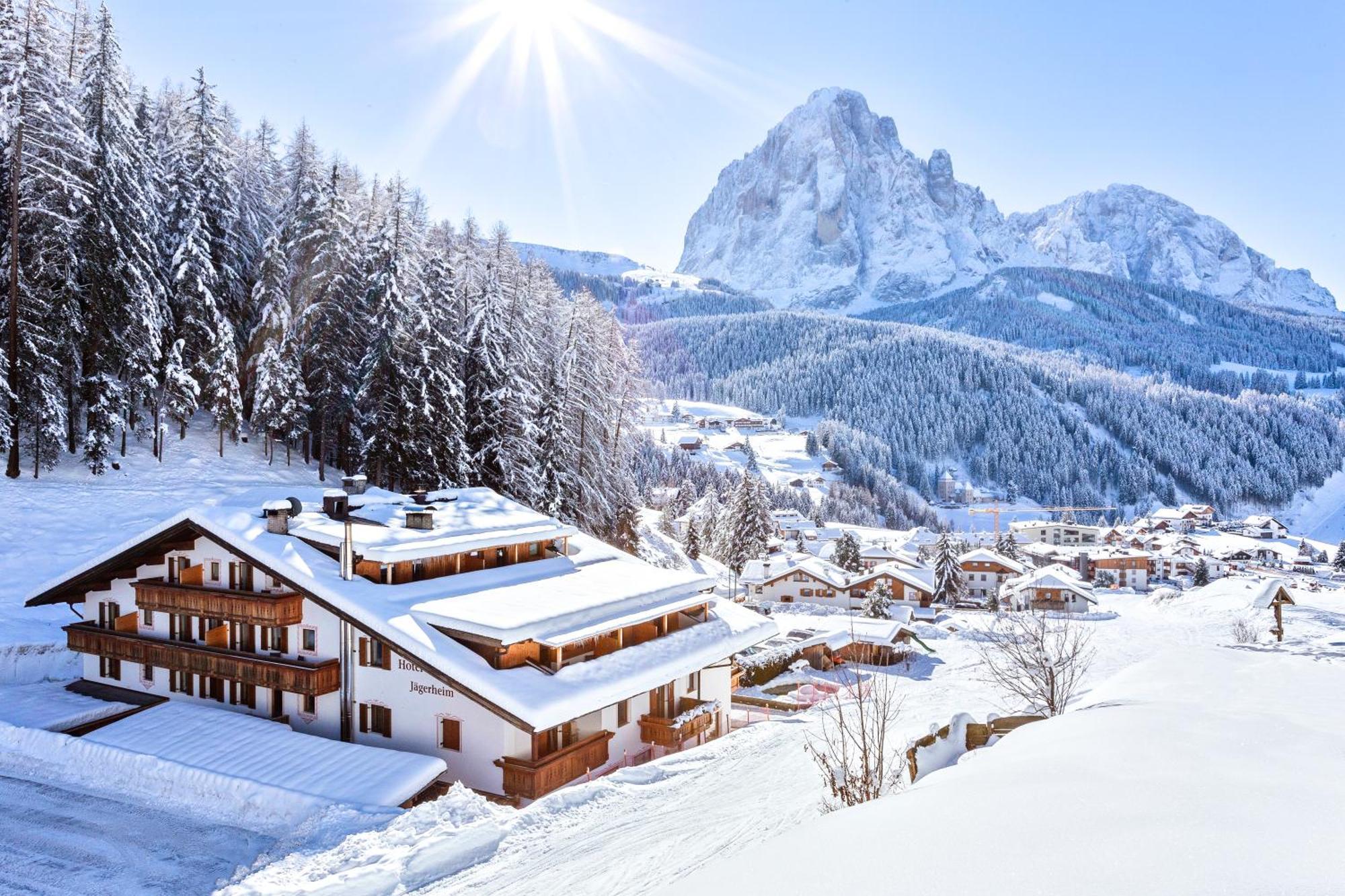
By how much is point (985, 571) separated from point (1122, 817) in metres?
96.8

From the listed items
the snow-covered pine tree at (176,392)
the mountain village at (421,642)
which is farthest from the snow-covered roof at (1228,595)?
the snow-covered pine tree at (176,392)

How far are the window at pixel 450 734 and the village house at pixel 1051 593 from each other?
67400mm

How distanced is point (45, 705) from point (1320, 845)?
30730 mm

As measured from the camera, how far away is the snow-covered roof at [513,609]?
63.4ft

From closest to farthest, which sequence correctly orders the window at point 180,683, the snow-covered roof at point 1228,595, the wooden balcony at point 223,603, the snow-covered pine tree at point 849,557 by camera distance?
the wooden balcony at point 223,603 < the window at point 180,683 < the snow-covered roof at point 1228,595 < the snow-covered pine tree at point 849,557

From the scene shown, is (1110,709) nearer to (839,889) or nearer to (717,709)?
(839,889)

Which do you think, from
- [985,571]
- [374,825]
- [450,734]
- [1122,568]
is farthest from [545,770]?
[1122,568]

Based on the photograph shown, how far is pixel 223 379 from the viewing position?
38.3 m

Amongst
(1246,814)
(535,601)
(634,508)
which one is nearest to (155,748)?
(535,601)

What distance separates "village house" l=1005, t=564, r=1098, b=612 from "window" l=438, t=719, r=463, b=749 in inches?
2654

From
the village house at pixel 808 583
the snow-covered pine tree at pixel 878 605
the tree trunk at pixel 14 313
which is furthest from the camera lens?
the village house at pixel 808 583

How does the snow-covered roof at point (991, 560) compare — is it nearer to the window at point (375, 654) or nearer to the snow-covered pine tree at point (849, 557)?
the snow-covered pine tree at point (849, 557)

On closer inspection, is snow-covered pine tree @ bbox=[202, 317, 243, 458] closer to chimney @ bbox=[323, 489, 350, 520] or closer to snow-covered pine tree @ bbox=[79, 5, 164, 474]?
snow-covered pine tree @ bbox=[79, 5, 164, 474]

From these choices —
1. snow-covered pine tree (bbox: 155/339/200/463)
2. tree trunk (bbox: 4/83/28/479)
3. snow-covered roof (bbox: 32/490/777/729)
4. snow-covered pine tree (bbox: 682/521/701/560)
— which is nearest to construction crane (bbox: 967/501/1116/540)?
snow-covered pine tree (bbox: 682/521/701/560)
